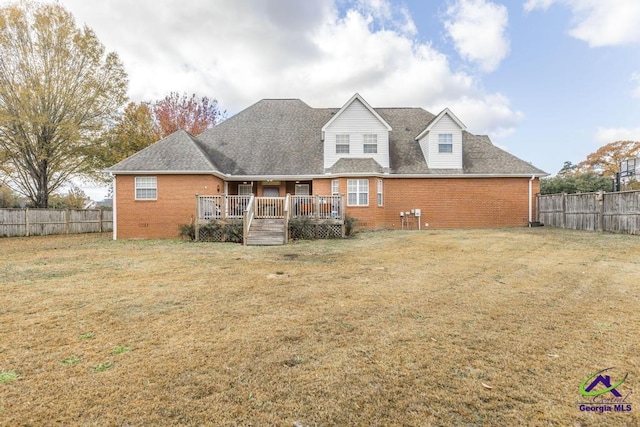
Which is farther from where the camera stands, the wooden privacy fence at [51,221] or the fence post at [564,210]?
the wooden privacy fence at [51,221]

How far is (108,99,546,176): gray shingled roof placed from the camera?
16.6 metres

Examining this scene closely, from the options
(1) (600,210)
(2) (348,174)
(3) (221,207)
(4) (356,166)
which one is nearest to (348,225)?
(2) (348,174)

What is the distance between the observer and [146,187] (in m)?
16.1

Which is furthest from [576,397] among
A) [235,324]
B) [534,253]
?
[534,253]

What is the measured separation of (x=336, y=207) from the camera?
15117 mm

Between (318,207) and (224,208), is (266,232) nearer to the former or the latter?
(224,208)

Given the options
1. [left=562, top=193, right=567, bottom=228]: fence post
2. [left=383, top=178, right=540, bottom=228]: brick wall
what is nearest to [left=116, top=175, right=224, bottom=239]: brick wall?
[left=383, top=178, right=540, bottom=228]: brick wall

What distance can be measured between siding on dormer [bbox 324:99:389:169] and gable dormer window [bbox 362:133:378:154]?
0.12 meters

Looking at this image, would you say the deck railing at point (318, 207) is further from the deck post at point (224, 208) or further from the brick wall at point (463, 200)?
the brick wall at point (463, 200)

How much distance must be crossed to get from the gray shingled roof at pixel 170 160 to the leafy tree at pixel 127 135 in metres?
7.84

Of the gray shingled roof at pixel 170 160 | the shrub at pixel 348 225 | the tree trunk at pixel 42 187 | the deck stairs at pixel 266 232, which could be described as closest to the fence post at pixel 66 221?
the tree trunk at pixel 42 187

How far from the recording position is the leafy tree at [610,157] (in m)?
39.4

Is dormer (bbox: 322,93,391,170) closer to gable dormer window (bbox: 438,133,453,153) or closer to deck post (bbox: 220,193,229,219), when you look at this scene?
gable dormer window (bbox: 438,133,453,153)

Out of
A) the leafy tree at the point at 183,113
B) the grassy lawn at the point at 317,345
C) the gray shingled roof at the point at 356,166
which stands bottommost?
the grassy lawn at the point at 317,345
